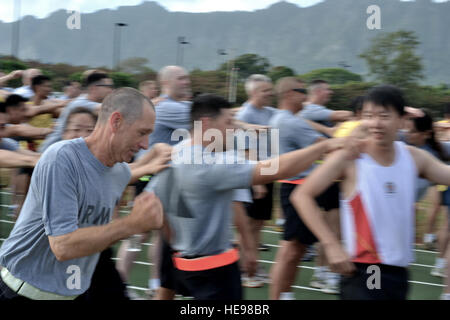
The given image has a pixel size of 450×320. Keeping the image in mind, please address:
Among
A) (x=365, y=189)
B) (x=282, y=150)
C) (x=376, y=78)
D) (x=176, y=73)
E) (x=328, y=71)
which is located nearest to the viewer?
(x=365, y=189)

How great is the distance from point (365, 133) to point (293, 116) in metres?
2.21

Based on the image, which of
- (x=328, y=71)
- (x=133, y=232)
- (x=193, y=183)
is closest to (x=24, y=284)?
(x=133, y=232)

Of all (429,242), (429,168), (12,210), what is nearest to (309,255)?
(429,242)

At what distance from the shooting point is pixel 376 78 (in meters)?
55.6

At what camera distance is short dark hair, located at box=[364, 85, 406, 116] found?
3.10m

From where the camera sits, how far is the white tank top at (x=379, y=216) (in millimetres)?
2863

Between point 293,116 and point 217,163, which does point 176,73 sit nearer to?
point 293,116

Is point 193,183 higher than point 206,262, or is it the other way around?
point 193,183

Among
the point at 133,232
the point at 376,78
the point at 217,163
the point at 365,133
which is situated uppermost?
the point at 376,78

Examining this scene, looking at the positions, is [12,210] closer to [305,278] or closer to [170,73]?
[170,73]

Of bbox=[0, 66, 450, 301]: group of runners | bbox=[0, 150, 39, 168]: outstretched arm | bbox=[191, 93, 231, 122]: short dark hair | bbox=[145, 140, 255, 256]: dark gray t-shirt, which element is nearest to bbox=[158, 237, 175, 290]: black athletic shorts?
bbox=[0, 66, 450, 301]: group of runners

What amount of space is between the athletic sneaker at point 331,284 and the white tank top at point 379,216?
2705 mm

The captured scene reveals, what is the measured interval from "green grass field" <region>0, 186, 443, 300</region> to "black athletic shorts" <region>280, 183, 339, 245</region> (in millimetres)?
853

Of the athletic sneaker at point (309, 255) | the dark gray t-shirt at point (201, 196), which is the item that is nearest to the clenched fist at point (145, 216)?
the dark gray t-shirt at point (201, 196)
